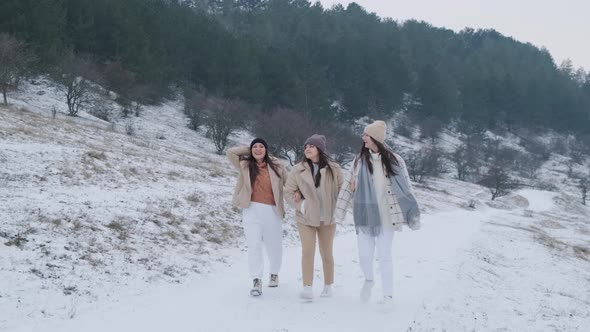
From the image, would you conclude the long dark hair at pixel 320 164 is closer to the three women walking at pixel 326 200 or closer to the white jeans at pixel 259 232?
the three women walking at pixel 326 200

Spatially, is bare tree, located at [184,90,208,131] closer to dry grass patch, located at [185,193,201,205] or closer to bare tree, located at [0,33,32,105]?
bare tree, located at [0,33,32,105]

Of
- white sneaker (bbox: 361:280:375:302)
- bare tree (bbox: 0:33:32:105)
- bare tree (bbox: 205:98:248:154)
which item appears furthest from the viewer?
bare tree (bbox: 205:98:248:154)

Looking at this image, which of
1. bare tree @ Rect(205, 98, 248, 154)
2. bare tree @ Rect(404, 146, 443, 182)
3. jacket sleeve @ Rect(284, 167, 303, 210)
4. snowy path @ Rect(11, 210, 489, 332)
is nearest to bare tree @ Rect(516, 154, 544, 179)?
bare tree @ Rect(404, 146, 443, 182)

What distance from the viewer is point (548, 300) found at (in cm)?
800

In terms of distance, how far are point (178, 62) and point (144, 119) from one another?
16.2 m

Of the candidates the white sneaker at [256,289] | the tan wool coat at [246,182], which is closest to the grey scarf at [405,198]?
the tan wool coat at [246,182]

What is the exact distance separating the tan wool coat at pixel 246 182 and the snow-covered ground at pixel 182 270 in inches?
48.1

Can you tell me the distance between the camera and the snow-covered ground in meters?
4.83

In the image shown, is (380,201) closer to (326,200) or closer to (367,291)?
(326,200)

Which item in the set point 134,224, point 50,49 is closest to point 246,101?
point 50,49

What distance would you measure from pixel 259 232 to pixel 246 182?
2.21 feet

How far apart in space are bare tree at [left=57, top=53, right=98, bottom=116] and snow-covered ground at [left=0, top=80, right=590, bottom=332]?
52.8ft

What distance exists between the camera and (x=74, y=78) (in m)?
31.0

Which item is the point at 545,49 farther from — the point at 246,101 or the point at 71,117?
the point at 71,117
